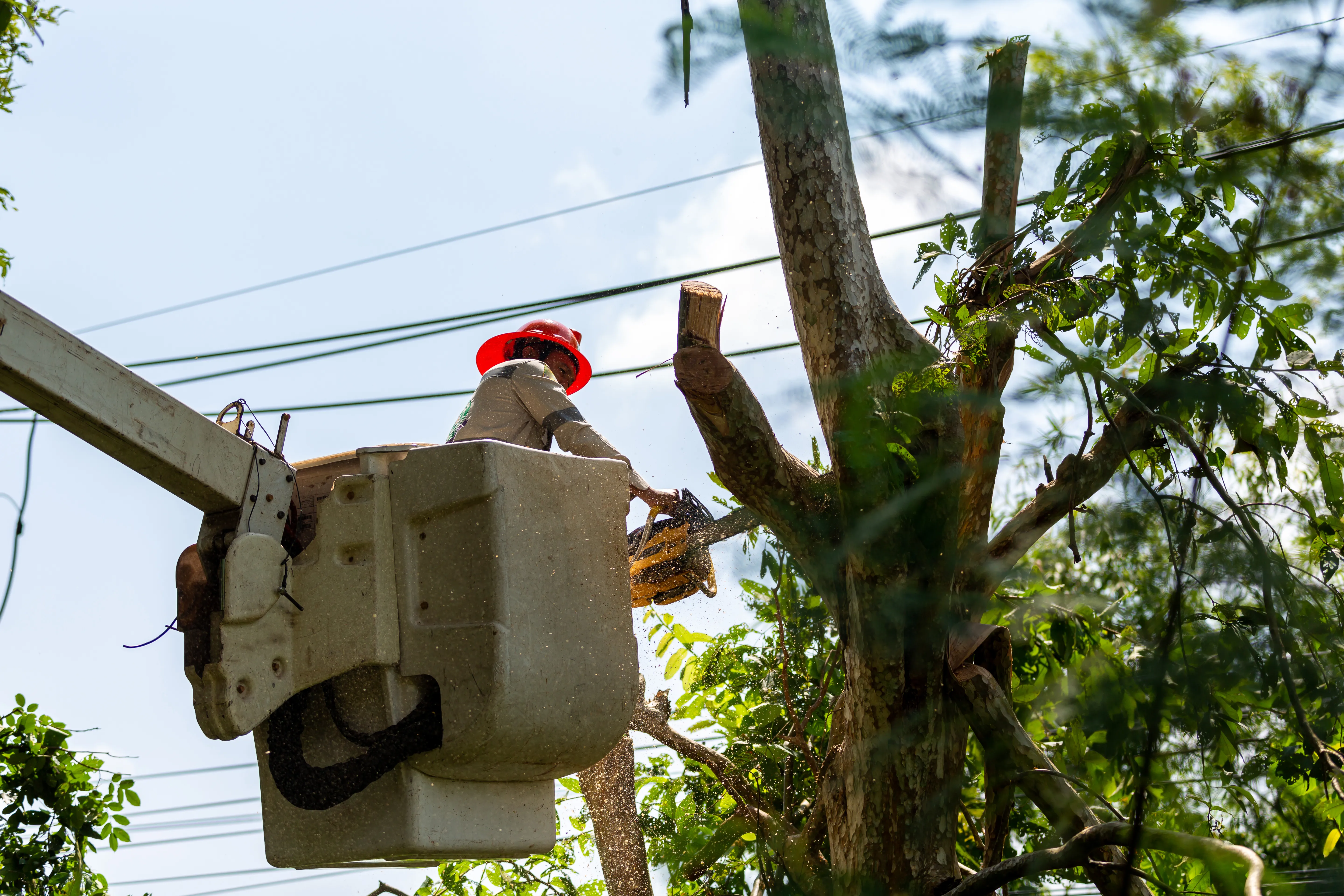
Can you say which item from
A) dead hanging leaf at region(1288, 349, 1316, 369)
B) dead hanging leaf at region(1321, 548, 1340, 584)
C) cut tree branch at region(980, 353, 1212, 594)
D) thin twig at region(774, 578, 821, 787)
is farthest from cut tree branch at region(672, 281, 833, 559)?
dead hanging leaf at region(1321, 548, 1340, 584)

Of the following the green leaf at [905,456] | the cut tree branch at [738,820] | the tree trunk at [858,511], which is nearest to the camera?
the green leaf at [905,456]

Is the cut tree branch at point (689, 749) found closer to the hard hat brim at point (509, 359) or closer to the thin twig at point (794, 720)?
the thin twig at point (794, 720)

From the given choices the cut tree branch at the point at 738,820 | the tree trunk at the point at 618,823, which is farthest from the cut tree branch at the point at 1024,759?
the tree trunk at the point at 618,823

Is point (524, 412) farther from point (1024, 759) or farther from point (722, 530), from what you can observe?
point (1024, 759)

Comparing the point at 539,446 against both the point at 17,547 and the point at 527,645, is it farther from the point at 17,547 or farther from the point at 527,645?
the point at 17,547

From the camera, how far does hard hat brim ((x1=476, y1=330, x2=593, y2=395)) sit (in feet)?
17.4

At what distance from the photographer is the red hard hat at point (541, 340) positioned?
5320 mm

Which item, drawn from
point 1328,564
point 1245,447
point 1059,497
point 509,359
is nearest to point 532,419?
point 509,359

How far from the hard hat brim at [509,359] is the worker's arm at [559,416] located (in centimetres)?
52

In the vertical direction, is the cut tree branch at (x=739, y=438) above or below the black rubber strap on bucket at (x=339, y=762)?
above

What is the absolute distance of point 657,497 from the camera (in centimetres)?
464

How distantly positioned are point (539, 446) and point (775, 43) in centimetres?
313

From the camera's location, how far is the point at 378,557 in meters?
3.60

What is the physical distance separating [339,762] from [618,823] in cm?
298
